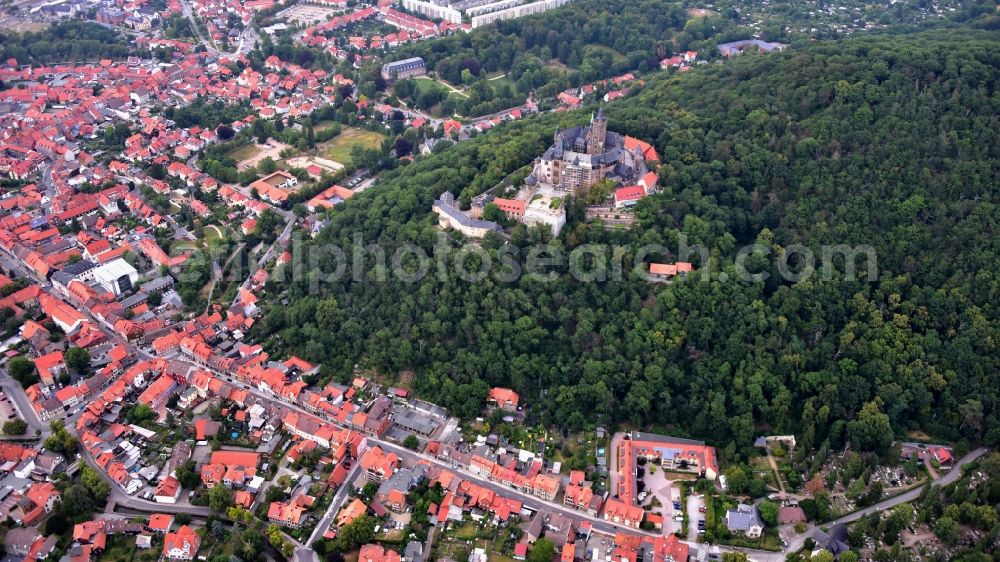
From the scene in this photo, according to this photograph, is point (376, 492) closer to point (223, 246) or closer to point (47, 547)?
point (47, 547)

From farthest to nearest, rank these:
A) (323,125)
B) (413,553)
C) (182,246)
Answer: (323,125)
(182,246)
(413,553)

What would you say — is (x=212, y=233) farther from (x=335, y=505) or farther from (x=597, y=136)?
(x=597, y=136)

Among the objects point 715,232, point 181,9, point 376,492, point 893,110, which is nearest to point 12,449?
point 376,492

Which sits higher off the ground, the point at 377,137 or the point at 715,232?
the point at 715,232

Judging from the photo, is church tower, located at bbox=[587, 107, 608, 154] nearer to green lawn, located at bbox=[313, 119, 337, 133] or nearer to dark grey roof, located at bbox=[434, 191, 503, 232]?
dark grey roof, located at bbox=[434, 191, 503, 232]

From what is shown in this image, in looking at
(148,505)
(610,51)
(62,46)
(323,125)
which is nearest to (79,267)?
(148,505)

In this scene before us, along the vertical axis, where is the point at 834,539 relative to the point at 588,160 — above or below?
below

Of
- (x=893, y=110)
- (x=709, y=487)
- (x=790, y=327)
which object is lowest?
(x=709, y=487)
